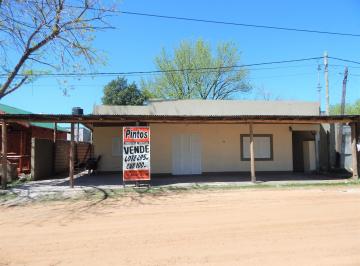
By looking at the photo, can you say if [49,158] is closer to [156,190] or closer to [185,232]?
[156,190]

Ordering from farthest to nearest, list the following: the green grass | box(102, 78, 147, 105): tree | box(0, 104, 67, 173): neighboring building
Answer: box(102, 78, 147, 105): tree < box(0, 104, 67, 173): neighboring building < the green grass

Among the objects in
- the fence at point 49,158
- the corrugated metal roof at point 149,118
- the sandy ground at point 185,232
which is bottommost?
the sandy ground at point 185,232

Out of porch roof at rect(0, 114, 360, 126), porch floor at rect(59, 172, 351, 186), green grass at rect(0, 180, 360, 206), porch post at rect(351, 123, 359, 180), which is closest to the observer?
green grass at rect(0, 180, 360, 206)

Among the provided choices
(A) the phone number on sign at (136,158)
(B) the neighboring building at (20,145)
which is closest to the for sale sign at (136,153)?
(A) the phone number on sign at (136,158)

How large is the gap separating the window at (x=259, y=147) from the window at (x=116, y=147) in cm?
634

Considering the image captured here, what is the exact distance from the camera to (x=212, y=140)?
20.6m

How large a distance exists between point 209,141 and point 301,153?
558cm

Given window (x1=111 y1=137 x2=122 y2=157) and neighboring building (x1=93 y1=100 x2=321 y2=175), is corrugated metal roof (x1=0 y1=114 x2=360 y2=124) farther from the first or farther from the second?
window (x1=111 y1=137 x2=122 y2=157)

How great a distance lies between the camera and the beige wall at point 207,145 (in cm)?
2023

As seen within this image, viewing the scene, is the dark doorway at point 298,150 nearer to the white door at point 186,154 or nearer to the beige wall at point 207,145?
the beige wall at point 207,145

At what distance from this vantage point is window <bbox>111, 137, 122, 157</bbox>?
2069 centimetres

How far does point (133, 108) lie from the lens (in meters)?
20.9

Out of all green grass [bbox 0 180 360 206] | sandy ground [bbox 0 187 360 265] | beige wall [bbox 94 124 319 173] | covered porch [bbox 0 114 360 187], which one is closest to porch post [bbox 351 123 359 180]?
covered porch [bbox 0 114 360 187]

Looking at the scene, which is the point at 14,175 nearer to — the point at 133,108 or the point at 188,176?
the point at 133,108
